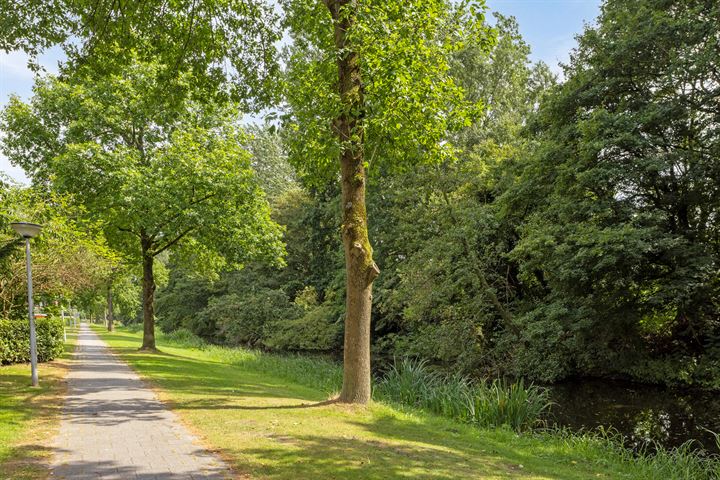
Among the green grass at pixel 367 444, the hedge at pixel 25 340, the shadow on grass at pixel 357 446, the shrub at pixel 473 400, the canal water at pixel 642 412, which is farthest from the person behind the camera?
the hedge at pixel 25 340

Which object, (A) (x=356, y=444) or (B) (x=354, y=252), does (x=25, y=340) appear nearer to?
(B) (x=354, y=252)

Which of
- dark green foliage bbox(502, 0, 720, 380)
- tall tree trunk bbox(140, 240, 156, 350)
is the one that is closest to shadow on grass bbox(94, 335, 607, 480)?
dark green foliage bbox(502, 0, 720, 380)

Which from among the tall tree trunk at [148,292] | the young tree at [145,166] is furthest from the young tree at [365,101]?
the tall tree trunk at [148,292]

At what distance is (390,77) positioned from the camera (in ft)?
28.0

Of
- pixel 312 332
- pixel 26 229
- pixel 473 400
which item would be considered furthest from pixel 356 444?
pixel 312 332

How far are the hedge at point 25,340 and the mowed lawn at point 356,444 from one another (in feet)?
19.0

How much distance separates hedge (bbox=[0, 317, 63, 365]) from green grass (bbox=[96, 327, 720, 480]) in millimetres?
5822

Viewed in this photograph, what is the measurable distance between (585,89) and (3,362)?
63.9 ft

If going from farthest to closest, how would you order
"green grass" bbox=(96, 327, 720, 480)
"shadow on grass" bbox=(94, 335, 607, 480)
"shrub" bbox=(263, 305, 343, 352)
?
"shrub" bbox=(263, 305, 343, 352) → "green grass" bbox=(96, 327, 720, 480) → "shadow on grass" bbox=(94, 335, 607, 480)

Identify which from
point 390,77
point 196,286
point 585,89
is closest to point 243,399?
point 390,77

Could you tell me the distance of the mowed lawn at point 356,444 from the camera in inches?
235

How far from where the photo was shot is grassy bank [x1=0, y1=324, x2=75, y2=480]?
5666 millimetres

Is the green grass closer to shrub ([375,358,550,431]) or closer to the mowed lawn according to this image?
the mowed lawn

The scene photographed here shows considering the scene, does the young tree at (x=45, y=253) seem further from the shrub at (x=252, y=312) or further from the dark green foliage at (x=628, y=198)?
the shrub at (x=252, y=312)
